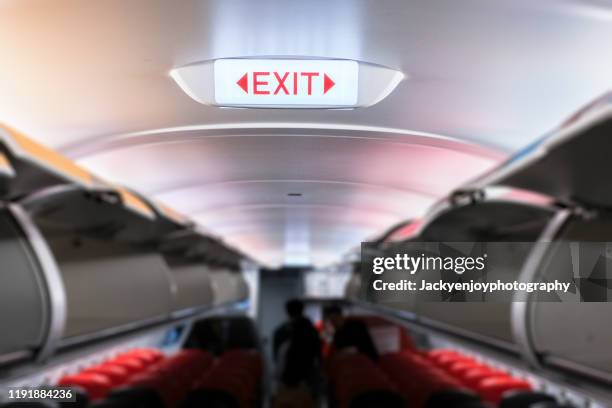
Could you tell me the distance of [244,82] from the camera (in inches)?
57.8

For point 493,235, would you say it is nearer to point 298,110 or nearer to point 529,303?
point 529,303

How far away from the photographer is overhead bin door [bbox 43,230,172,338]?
270 centimetres

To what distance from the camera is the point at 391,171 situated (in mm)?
2543

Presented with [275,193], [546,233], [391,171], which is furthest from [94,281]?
[546,233]

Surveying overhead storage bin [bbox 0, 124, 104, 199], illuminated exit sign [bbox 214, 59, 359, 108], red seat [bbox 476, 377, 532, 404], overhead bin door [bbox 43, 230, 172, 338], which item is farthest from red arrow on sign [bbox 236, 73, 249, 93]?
red seat [bbox 476, 377, 532, 404]

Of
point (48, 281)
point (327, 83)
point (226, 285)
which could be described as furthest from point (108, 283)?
point (226, 285)

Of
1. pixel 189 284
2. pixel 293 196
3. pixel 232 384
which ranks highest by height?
pixel 293 196

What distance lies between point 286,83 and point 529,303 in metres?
1.33

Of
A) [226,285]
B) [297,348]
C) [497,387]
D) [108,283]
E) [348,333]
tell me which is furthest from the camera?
[226,285]

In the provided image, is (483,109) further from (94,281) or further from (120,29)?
(94,281)

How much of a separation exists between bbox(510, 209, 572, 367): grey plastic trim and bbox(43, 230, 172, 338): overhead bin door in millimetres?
1744

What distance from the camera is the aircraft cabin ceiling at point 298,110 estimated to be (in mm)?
1380

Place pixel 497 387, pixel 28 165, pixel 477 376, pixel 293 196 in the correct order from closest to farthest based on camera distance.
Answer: pixel 28 165 < pixel 293 196 < pixel 497 387 < pixel 477 376

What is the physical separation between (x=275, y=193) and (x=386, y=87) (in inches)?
35.8
